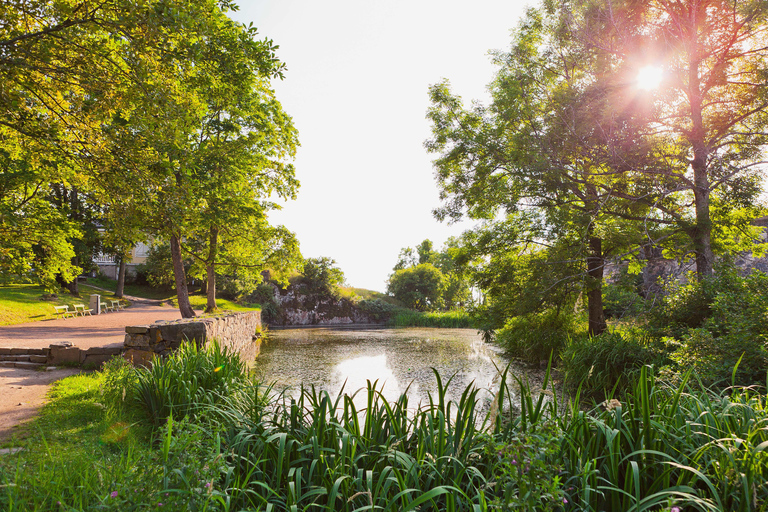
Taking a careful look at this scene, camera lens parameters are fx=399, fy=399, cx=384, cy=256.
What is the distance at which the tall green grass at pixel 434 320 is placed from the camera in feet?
89.2

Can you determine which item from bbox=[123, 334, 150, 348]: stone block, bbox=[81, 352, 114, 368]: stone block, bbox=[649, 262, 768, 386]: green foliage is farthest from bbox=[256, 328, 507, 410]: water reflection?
bbox=[81, 352, 114, 368]: stone block

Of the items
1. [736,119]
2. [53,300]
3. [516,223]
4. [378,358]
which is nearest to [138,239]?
[378,358]

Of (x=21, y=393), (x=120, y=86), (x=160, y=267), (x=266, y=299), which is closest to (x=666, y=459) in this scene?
(x=120, y=86)

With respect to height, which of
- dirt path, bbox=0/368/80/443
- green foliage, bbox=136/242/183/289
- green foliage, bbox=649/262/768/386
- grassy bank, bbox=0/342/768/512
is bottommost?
dirt path, bbox=0/368/80/443

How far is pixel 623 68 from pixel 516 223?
483cm

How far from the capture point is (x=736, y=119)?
331 inches

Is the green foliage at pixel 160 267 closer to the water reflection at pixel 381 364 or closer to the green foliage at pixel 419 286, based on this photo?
the water reflection at pixel 381 364

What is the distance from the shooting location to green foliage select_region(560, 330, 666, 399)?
24.9 ft

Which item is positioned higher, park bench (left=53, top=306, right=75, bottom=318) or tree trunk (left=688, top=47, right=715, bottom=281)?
tree trunk (left=688, top=47, right=715, bottom=281)

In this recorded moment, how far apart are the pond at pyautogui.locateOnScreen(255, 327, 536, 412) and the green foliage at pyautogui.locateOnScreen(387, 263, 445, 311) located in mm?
18328

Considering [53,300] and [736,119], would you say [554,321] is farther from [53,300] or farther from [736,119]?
[53,300]

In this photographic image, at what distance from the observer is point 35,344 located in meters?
8.61

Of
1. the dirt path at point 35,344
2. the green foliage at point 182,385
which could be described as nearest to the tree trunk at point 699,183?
the green foliage at point 182,385

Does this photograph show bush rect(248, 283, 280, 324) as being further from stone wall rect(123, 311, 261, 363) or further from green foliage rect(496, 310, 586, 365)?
stone wall rect(123, 311, 261, 363)
